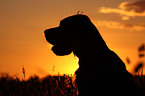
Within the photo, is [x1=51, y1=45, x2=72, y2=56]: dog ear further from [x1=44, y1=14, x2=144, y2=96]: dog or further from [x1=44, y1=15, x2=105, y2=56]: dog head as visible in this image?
[x1=44, y1=14, x2=144, y2=96]: dog

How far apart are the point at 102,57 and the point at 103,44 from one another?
0.30 m

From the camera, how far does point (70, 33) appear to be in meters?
9.59

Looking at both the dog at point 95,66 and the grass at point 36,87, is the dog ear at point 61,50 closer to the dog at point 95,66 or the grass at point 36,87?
the dog at point 95,66

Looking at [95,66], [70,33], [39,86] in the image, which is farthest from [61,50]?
[95,66]

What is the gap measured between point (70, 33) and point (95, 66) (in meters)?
1.04

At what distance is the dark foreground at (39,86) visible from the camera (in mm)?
9172

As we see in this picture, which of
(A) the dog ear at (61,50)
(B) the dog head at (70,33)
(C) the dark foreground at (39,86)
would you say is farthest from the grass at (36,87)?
(B) the dog head at (70,33)

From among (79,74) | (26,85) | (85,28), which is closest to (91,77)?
(79,74)

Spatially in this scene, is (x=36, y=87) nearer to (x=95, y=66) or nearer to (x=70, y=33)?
(x=70, y=33)

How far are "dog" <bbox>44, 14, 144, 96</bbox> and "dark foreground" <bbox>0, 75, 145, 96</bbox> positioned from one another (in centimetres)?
28

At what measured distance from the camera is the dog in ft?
28.5

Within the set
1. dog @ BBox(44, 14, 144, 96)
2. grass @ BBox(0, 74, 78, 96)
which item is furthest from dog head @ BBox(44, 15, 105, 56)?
grass @ BBox(0, 74, 78, 96)

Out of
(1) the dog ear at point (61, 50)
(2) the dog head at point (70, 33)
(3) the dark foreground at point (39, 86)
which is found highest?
(2) the dog head at point (70, 33)

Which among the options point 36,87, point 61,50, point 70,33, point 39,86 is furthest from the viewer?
point 61,50
